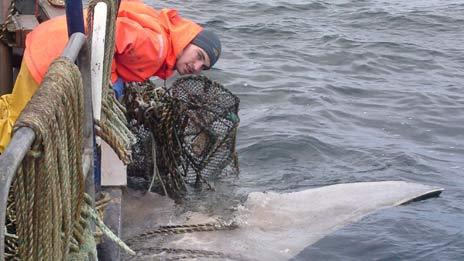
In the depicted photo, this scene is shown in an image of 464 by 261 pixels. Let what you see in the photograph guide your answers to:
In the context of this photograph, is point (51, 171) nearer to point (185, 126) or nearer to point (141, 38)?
point (141, 38)

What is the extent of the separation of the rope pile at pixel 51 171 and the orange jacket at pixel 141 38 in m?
1.61

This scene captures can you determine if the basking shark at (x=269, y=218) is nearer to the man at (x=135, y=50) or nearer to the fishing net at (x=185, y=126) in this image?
the fishing net at (x=185, y=126)

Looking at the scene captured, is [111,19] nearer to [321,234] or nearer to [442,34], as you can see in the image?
→ [321,234]

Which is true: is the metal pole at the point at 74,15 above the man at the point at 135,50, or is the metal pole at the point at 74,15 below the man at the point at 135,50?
above

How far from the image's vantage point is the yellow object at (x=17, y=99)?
4.41 m

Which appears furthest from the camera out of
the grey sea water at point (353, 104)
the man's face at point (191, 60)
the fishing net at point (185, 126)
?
the grey sea water at point (353, 104)

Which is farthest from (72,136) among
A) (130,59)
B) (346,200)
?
(346,200)

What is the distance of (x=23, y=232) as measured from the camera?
260 cm

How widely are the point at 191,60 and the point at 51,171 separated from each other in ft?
10.1

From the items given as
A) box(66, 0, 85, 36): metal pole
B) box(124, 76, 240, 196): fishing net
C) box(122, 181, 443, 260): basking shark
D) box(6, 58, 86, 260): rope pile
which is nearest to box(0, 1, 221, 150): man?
box(66, 0, 85, 36): metal pole

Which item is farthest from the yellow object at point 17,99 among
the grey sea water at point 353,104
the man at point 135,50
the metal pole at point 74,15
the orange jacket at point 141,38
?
the grey sea water at point 353,104

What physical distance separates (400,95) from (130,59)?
677cm

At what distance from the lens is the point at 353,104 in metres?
10.9

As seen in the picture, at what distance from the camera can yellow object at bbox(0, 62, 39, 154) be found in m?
4.41
